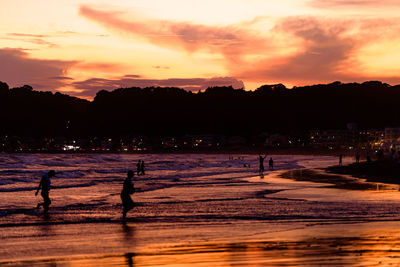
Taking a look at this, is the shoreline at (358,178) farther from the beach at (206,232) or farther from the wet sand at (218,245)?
the wet sand at (218,245)

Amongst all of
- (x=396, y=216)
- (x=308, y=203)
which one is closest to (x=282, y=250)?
(x=396, y=216)

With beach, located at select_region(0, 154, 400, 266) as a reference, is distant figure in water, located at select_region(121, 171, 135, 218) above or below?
above

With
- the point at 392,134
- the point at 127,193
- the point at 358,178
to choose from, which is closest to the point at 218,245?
the point at 127,193

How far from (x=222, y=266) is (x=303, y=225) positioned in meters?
6.56

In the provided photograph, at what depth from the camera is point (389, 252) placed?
38.3 ft

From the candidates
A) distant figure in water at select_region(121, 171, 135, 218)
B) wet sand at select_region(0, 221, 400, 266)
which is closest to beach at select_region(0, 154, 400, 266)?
wet sand at select_region(0, 221, 400, 266)

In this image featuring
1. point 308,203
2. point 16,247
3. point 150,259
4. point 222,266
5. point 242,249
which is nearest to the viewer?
point 222,266

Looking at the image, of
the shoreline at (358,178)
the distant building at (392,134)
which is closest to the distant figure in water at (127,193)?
the shoreline at (358,178)

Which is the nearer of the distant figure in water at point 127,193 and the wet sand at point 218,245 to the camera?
the wet sand at point 218,245

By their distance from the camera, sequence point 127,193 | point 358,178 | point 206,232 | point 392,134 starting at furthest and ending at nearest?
point 392,134 < point 358,178 < point 127,193 < point 206,232

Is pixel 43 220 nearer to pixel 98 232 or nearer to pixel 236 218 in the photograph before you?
pixel 98 232

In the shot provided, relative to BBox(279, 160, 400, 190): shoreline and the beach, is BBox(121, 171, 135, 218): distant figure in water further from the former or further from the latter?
BBox(279, 160, 400, 190): shoreline

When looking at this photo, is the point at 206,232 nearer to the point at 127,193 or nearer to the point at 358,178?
the point at 127,193

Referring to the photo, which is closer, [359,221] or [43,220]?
[359,221]
